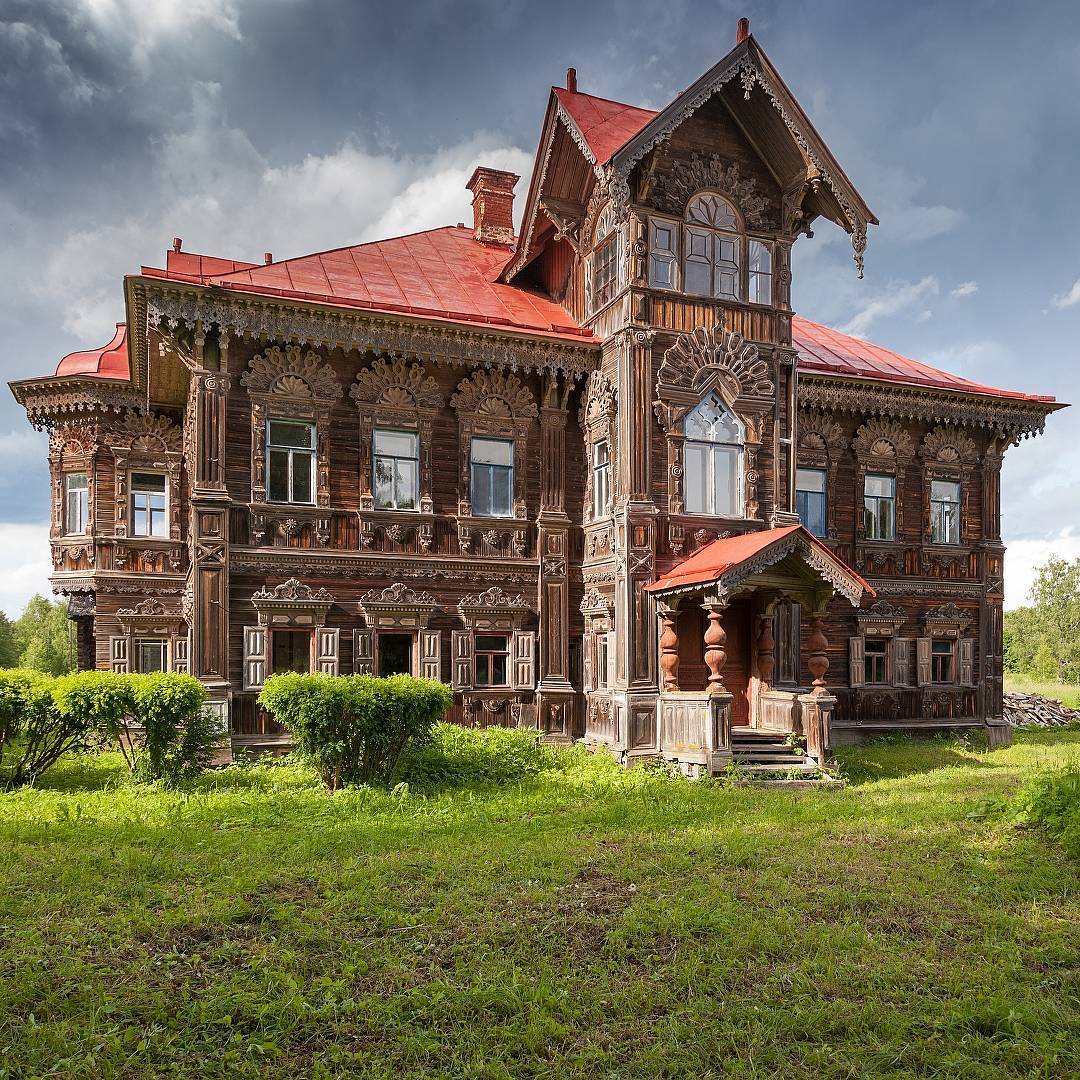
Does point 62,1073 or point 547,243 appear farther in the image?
point 547,243

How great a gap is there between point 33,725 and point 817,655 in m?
11.2

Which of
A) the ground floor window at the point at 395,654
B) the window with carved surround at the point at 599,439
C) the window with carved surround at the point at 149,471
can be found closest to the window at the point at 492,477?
the window with carved surround at the point at 599,439

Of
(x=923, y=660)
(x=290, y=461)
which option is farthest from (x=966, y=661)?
(x=290, y=461)

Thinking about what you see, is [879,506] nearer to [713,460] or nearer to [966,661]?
[966,661]

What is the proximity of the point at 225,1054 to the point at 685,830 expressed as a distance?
601 centimetres

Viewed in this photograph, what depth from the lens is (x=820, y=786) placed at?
12.8 metres

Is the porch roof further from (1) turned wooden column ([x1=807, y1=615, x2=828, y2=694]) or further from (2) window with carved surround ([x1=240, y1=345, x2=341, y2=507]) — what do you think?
(2) window with carved surround ([x1=240, y1=345, x2=341, y2=507])

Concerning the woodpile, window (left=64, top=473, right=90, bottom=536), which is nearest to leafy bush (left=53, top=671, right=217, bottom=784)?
window (left=64, top=473, right=90, bottom=536)

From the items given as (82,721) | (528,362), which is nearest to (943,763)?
(528,362)

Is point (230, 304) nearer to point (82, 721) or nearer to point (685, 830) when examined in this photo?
point (82, 721)

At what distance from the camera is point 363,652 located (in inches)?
569

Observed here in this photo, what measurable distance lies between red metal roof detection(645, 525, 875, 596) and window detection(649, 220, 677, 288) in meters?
4.49

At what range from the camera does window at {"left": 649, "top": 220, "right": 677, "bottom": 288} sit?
48.5 feet

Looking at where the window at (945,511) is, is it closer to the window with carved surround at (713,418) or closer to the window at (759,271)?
the window with carved surround at (713,418)
